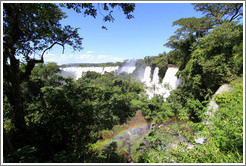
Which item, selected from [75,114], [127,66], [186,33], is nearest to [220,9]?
[186,33]

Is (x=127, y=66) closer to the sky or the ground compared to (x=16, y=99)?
closer to the sky

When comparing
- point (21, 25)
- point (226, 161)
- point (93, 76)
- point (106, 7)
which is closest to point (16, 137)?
point (21, 25)

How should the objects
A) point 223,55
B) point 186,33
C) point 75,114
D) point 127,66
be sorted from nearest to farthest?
point 75,114, point 223,55, point 186,33, point 127,66

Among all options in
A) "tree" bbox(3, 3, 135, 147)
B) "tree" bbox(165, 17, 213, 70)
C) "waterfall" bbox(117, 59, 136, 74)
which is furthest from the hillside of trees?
"waterfall" bbox(117, 59, 136, 74)

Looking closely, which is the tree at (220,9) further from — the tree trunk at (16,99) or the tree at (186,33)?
the tree trunk at (16,99)

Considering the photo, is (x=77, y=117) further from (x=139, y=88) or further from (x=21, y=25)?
(x=139, y=88)

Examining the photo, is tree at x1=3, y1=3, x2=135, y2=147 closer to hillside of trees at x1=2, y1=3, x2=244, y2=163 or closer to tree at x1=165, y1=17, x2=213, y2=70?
hillside of trees at x1=2, y1=3, x2=244, y2=163

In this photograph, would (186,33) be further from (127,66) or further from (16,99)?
(127,66)

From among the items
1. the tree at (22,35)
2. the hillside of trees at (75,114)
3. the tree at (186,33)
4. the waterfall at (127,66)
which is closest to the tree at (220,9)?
the tree at (186,33)
